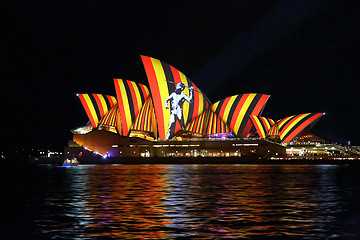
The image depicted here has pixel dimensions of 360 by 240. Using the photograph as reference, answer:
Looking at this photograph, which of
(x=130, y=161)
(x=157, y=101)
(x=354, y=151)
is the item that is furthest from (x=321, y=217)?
(x=354, y=151)

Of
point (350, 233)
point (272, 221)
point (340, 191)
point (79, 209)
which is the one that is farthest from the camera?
point (340, 191)

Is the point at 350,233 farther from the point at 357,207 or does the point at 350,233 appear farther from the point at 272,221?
the point at 357,207

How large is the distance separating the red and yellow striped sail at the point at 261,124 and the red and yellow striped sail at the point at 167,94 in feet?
35.4

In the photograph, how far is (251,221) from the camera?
65.5 ft

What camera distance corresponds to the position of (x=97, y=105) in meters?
113

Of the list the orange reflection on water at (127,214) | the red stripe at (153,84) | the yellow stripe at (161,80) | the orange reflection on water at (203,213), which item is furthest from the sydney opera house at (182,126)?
the orange reflection on water at (127,214)

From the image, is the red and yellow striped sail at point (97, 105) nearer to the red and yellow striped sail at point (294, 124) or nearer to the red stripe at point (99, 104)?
the red stripe at point (99, 104)

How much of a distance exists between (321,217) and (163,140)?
90488 mm

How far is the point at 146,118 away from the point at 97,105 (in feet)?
40.4

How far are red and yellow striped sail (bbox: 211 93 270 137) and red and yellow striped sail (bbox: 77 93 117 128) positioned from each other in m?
23.6

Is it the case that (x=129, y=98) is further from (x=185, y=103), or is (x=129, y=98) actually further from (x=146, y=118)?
(x=185, y=103)

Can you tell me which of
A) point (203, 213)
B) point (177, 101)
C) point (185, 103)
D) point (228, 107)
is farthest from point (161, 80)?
point (203, 213)

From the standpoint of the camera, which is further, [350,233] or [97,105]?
[97,105]

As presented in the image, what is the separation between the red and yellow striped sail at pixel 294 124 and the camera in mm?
107312
